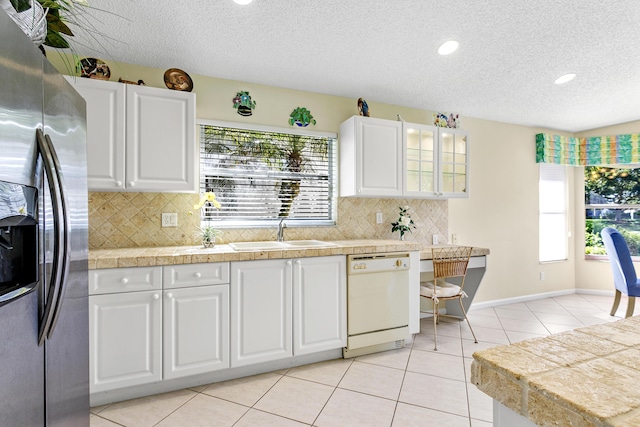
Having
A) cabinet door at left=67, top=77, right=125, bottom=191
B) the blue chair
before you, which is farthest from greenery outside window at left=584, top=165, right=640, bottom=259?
cabinet door at left=67, top=77, right=125, bottom=191

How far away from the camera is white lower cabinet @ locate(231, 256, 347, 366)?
7.75 ft

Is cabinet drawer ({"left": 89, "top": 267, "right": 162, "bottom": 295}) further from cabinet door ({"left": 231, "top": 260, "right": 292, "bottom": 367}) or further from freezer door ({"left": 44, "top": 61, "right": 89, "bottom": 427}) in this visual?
freezer door ({"left": 44, "top": 61, "right": 89, "bottom": 427})

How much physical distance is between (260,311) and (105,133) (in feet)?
5.46

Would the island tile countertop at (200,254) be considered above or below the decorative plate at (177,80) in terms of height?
below

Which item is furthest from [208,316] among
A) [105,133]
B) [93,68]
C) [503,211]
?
[503,211]

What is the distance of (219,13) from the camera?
2.12m

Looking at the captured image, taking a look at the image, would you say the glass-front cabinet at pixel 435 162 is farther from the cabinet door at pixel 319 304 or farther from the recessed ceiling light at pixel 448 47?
the cabinet door at pixel 319 304

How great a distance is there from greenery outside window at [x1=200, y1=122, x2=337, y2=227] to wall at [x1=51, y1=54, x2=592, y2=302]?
110mm

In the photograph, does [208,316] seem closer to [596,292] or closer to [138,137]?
[138,137]

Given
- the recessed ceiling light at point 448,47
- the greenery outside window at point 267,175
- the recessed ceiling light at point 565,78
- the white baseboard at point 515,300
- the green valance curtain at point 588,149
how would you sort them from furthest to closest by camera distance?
the green valance curtain at point 588,149
the white baseboard at point 515,300
the recessed ceiling light at point 565,78
the greenery outside window at point 267,175
the recessed ceiling light at point 448,47

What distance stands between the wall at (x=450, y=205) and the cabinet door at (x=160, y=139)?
13.6 inches

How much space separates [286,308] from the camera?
250 centimetres

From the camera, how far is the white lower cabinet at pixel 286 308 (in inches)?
93.0

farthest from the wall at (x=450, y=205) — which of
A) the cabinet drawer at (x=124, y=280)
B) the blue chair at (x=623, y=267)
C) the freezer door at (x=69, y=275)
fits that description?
the freezer door at (x=69, y=275)
